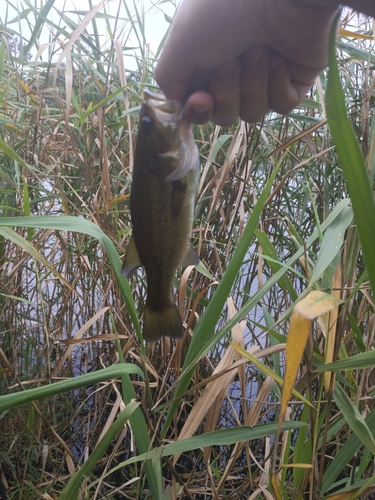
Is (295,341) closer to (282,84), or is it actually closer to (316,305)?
(316,305)

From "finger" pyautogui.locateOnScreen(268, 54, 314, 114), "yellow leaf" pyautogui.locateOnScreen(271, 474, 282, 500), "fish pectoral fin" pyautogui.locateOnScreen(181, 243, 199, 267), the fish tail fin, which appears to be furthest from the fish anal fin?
"yellow leaf" pyautogui.locateOnScreen(271, 474, 282, 500)

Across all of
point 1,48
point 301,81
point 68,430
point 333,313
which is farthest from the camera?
point 68,430

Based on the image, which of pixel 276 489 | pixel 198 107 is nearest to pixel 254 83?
pixel 198 107

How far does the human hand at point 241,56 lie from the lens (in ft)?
4.02

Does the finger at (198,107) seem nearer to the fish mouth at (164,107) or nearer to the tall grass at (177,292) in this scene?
the fish mouth at (164,107)

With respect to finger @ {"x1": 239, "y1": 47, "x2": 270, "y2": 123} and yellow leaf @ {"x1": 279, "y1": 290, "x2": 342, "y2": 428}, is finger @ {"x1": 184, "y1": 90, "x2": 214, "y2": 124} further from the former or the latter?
yellow leaf @ {"x1": 279, "y1": 290, "x2": 342, "y2": 428}

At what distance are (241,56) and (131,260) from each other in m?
0.75

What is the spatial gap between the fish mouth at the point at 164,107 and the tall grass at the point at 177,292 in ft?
1.15

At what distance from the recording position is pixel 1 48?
1694mm

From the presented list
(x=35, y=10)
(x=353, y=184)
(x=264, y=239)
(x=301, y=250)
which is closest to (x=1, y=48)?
(x=35, y=10)

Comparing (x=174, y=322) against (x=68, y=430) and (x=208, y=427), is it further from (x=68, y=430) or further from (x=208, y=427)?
(x=68, y=430)

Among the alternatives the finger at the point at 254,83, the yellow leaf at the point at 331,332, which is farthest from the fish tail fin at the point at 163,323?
the finger at the point at 254,83

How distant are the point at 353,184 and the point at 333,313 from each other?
0.49m

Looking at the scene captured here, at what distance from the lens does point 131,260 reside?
48.1 inches
